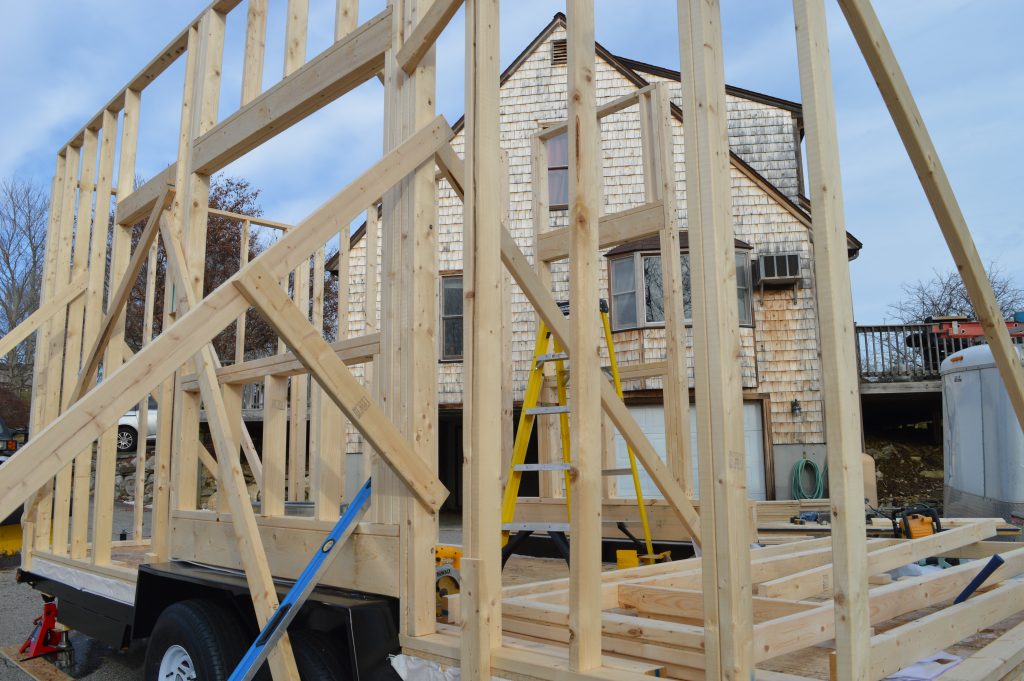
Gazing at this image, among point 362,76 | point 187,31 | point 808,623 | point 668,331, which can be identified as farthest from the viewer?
point 668,331

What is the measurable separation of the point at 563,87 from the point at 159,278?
14781mm

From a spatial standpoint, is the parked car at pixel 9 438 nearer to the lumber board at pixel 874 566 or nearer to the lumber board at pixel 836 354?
the lumber board at pixel 874 566

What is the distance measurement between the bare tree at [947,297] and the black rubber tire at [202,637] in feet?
89.9

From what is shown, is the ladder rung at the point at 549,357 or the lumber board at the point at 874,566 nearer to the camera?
the lumber board at the point at 874,566

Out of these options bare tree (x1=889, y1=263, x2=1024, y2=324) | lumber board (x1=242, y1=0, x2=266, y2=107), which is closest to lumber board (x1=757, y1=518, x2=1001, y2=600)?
lumber board (x1=242, y1=0, x2=266, y2=107)

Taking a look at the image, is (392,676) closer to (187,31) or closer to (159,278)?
(187,31)

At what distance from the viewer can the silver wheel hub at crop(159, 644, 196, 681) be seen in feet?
11.7

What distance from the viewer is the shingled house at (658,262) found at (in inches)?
540

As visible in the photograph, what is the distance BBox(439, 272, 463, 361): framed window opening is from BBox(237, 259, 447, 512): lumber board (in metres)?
11.5

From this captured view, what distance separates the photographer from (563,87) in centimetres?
1534

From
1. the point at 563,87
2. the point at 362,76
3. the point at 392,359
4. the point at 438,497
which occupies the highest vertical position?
the point at 563,87

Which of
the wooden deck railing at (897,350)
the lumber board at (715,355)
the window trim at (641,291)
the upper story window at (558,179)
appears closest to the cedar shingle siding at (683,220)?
the window trim at (641,291)

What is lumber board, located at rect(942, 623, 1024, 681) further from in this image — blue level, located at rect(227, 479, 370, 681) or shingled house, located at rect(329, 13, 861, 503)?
shingled house, located at rect(329, 13, 861, 503)

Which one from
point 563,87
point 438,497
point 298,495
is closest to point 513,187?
point 563,87
